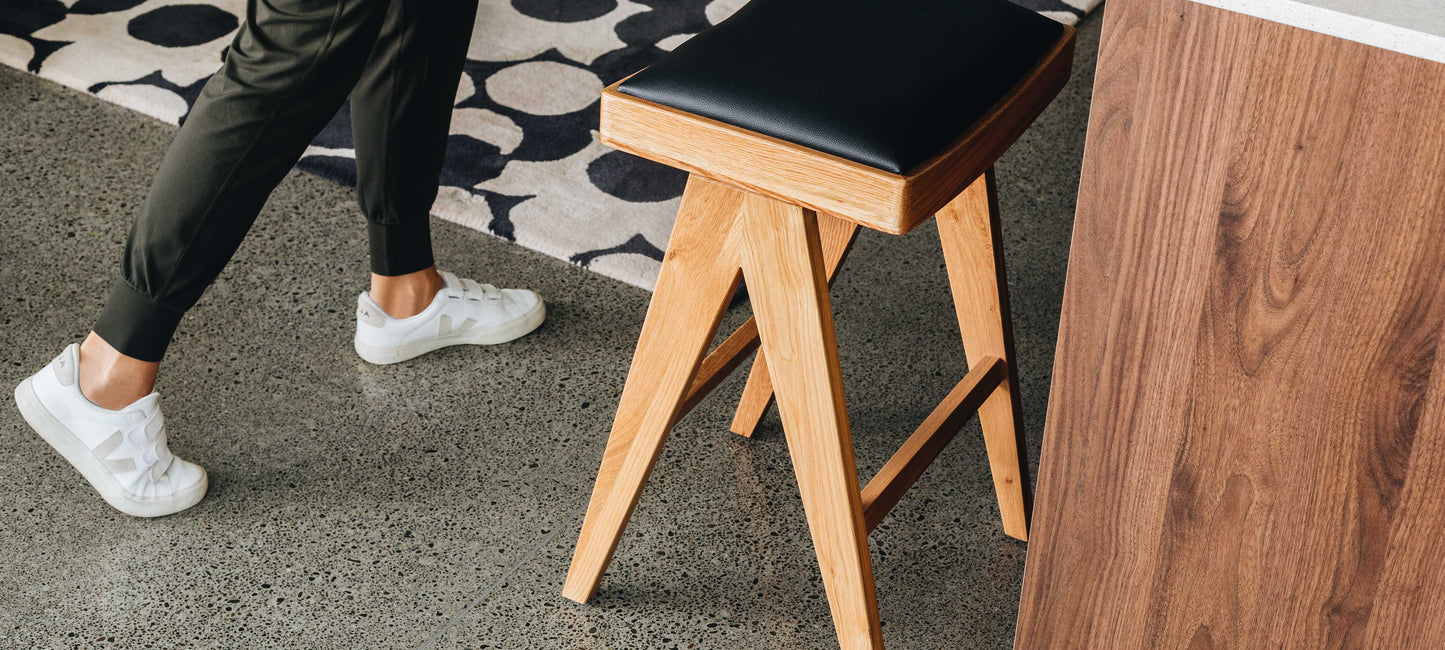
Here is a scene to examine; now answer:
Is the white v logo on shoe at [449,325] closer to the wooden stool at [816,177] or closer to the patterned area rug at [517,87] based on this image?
the patterned area rug at [517,87]

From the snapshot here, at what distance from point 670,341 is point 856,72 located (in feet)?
0.98

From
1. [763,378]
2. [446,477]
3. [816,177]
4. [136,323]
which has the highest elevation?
[816,177]

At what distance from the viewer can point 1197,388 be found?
0.77 metres

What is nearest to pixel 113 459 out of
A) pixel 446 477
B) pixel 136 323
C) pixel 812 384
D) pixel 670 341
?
pixel 136 323

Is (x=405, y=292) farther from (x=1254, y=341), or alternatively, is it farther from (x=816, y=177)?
(x=1254, y=341)

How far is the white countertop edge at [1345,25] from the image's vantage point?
615 mm

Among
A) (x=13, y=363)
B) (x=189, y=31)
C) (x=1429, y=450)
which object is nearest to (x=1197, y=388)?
(x=1429, y=450)

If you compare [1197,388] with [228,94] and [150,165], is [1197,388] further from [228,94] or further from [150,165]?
[150,165]

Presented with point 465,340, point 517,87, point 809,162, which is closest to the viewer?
point 809,162

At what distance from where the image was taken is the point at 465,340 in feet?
5.56

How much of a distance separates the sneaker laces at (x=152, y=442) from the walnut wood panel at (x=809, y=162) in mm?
756

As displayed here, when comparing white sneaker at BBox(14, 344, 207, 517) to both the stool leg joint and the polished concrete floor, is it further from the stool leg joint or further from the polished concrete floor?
the stool leg joint

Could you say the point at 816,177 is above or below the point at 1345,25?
below

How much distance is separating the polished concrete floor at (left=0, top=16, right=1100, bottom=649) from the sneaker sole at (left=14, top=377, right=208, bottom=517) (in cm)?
3
